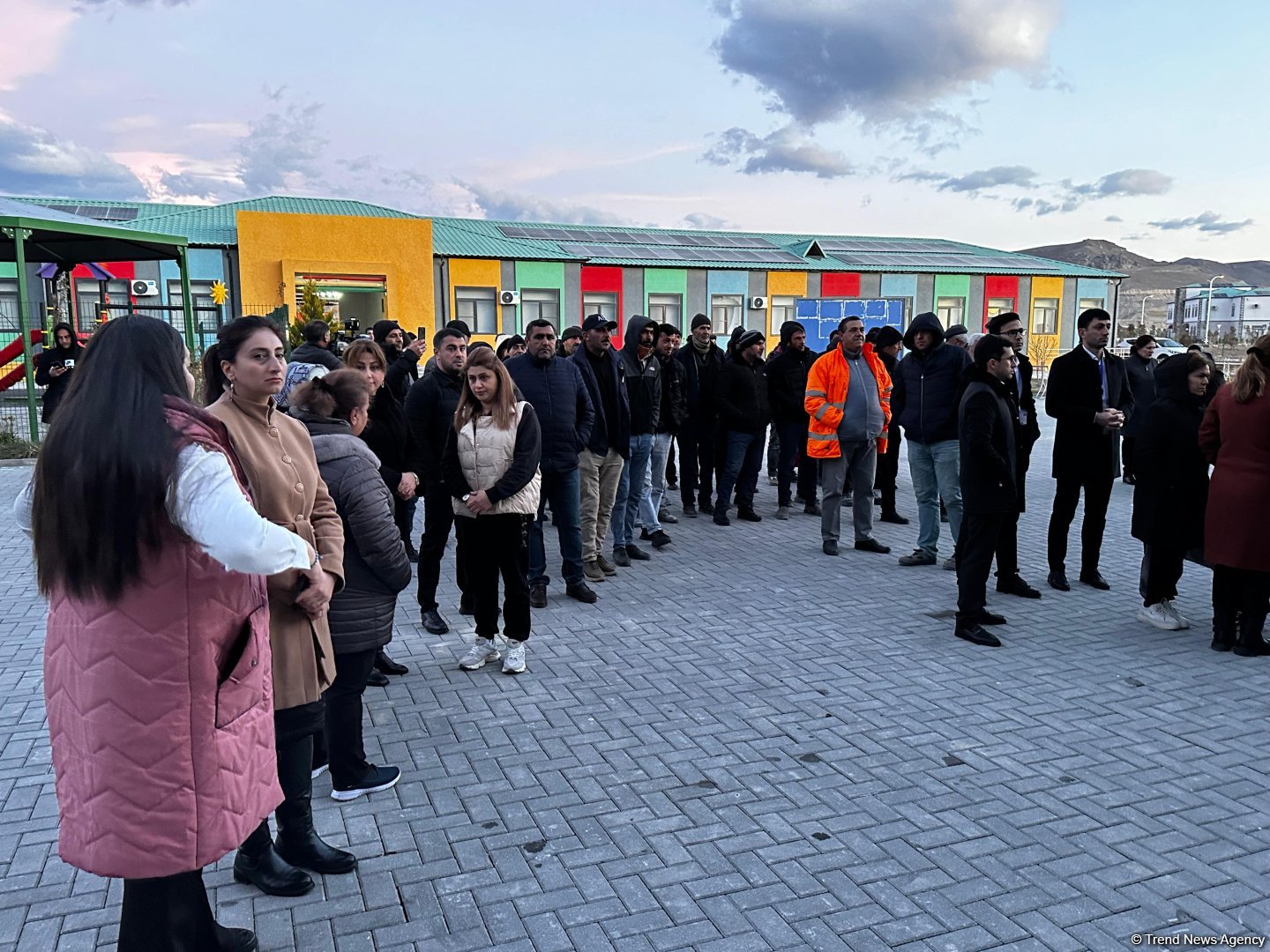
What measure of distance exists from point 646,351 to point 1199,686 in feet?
17.5

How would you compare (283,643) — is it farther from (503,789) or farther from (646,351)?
(646,351)

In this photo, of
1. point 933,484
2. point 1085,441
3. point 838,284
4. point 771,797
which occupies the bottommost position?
point 771,797

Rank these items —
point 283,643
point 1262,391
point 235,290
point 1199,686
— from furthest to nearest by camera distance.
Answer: point 235,290, point 1262,391, point 1199,686, point 283,643

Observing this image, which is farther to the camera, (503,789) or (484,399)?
(484,399)

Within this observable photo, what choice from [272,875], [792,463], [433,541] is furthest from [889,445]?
[272,875]

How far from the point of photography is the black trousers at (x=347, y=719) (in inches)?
142

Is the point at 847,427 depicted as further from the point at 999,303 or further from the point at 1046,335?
the point at 1046,335

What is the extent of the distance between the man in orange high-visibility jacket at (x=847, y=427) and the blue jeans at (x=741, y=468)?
1.38 meters

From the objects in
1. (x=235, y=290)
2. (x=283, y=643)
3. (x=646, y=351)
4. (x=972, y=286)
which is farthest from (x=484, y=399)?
(x=972, y=286)

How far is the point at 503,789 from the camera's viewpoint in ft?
12.5

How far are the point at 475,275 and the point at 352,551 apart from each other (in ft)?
104

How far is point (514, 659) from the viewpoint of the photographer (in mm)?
5133

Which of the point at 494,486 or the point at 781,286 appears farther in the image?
the point at 781,286

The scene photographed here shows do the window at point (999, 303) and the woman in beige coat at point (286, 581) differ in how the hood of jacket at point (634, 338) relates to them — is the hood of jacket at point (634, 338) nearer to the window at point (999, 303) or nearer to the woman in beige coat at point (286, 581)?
the woman in beige coat at point (286, 581)
